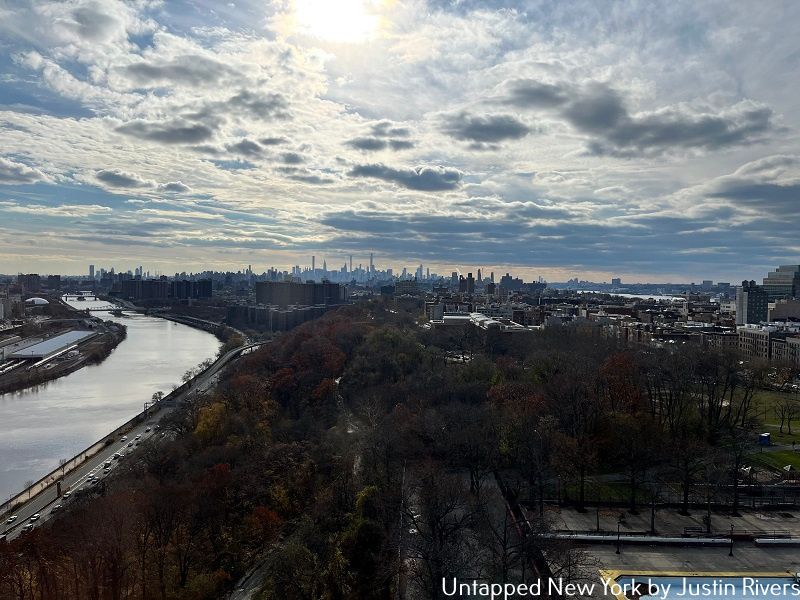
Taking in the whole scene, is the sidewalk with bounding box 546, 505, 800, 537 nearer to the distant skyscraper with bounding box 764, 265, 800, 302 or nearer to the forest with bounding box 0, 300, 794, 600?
the forest with bounding box 0, 300, 794, 600

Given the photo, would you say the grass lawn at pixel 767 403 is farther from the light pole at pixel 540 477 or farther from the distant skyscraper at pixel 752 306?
the distant skyscraper at pixel 752 306

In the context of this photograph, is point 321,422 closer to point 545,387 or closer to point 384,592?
point 545,387

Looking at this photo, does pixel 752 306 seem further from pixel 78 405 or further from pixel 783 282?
pixel 78 405

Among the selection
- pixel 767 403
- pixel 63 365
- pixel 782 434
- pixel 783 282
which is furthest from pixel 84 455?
pixel 783 282

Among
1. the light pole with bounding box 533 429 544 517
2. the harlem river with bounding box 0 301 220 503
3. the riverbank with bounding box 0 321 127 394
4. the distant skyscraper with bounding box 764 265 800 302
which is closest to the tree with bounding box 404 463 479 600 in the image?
the light pole with bounding box 533 429 544 517

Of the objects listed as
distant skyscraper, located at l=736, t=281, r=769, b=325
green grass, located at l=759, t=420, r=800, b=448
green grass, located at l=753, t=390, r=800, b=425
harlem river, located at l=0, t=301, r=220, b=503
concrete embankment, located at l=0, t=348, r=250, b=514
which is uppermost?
distant skyscraper, located at l=736, t=281, r=769, b=325
